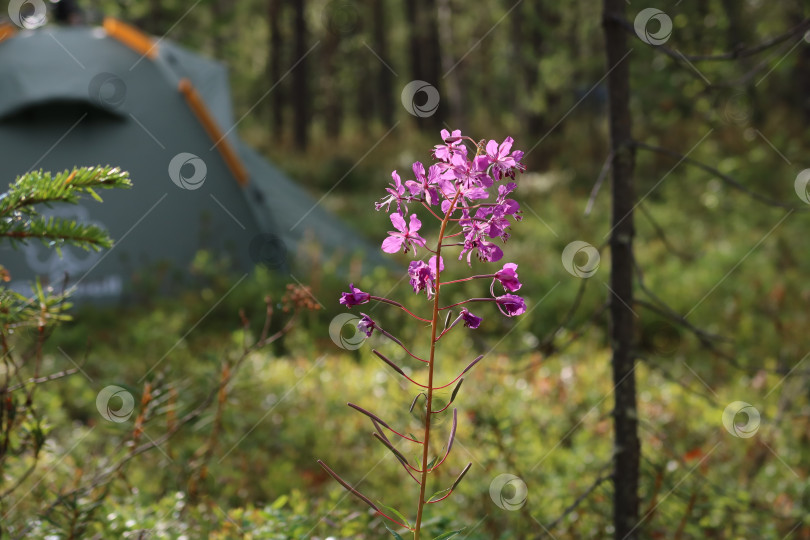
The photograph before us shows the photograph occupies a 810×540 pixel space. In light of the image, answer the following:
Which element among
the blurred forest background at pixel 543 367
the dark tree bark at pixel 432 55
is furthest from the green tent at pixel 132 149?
the dark tree bark at pixel 432 55

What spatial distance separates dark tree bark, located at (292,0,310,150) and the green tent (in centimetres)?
863

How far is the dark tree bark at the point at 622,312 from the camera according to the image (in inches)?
93.8

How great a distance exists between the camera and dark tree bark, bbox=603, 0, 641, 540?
2.38 m

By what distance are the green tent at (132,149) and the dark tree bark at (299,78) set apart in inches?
340

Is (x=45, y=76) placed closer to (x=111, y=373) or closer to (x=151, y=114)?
(x=151, y=114)

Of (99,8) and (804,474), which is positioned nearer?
(804,474)

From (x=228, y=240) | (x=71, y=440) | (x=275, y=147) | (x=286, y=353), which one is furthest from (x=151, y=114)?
(x=275, y=147)

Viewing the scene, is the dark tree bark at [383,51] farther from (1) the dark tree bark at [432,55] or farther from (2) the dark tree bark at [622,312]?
(2) the dark tree bark at [622,312]

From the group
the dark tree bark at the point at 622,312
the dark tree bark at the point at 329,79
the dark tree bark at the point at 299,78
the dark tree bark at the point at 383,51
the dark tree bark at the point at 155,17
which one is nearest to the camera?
the dark tree bark at the point at 622,312

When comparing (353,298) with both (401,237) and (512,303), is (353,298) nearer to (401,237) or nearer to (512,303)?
(401,237)

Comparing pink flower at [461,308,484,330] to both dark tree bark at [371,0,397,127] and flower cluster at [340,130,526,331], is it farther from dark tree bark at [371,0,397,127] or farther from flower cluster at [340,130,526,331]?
dark tree bark at [371,0,397,127]

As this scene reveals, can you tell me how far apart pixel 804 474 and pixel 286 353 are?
360 cm

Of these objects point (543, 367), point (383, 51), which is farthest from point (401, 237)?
point (383, 51)

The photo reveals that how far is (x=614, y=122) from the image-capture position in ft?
8.02
